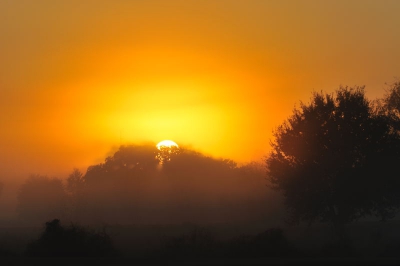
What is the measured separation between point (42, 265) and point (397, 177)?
2768cm

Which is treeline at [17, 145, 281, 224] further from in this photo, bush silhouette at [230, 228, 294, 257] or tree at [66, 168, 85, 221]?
bush silhouette at [230, 228, 294, 257]

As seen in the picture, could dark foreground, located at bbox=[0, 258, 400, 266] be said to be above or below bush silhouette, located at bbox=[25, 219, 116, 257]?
below

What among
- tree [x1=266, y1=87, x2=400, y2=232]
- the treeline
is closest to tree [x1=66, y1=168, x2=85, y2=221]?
the treeline

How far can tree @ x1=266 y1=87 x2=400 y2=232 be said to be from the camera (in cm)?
3694

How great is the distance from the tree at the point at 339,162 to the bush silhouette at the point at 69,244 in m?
17.4

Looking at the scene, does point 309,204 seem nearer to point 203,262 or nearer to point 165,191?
point 203,262

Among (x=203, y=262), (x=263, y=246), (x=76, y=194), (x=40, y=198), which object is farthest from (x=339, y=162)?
(x=40, y=198)

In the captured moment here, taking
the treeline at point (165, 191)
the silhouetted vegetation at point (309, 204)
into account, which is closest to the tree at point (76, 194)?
the treeline at point (165, 191)

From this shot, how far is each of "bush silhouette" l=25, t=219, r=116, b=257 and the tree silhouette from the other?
83789mm

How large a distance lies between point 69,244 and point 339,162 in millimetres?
21090

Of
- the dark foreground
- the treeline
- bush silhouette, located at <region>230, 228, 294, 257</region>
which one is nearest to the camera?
the dark foreground

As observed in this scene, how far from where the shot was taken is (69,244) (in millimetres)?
25266

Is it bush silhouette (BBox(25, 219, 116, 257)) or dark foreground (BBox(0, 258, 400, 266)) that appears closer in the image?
dark foreground (BBox(0, 258, 400, 266))

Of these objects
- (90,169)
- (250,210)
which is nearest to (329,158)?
(250,210)
